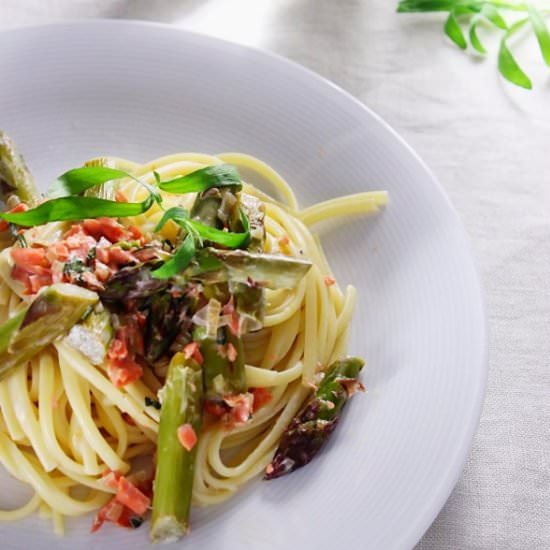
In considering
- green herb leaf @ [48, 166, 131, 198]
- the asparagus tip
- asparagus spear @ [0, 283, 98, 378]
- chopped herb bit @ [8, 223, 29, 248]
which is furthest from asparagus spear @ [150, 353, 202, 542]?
chopped herb bit @ [8, 223, 29, 248]

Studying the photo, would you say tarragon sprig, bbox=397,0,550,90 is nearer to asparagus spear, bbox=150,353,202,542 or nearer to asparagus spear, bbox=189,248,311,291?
asparagus spear, bbox=189,248,311,291

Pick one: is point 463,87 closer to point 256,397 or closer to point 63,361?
point 256,397

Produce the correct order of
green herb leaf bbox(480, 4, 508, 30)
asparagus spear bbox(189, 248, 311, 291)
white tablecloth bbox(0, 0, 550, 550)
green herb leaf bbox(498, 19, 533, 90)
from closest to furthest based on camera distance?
asparagus spear bbox(189, 248, 311, 291) → white tablecloth bbox(0, 0, 550, 550) → green herb leaf bbox(498, 19, 533, 90) → green herb leaf bbox(480, 4, 508, 30)

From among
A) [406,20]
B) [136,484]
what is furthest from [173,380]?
[406,20]

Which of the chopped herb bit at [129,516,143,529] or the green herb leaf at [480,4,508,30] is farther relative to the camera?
the green herb leaf at [480,4,508,30]

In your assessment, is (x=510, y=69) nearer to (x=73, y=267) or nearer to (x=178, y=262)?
(x=178, y=262)
